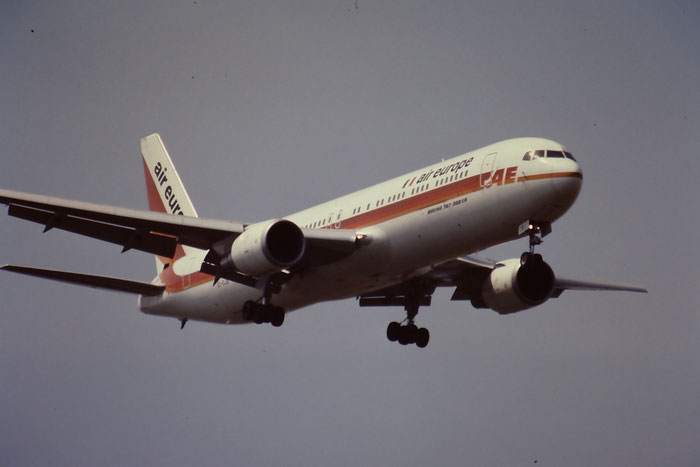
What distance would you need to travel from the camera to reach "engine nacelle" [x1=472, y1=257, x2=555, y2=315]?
125 feet

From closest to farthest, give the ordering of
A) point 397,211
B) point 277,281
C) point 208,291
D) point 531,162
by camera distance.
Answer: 1. point 531,162
2. point 397,211
3. point 277,281
4. point 208,291

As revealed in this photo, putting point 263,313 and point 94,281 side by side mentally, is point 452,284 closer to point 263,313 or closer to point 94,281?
point 263,313

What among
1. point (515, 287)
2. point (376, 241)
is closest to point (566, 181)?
point (376, 241)

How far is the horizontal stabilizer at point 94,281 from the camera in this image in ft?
122

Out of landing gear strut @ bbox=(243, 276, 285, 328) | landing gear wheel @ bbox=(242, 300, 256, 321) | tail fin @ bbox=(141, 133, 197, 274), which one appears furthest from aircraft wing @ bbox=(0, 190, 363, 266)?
tail fin @ bbox=(141, 133, 197, 274)

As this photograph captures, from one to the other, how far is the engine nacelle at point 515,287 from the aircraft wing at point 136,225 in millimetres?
6834

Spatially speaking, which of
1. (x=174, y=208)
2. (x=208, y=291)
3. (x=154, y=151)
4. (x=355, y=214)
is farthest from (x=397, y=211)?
(x=154, y=151)

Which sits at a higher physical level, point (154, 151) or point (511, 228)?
point (154, 151)

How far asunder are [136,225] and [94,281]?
17.0ft

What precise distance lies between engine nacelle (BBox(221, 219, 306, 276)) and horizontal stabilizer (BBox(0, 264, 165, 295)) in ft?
23.8

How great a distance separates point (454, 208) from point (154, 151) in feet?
70.4

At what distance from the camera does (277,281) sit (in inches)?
1489

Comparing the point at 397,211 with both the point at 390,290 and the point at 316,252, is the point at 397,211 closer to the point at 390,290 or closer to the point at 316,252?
the point at 316,252

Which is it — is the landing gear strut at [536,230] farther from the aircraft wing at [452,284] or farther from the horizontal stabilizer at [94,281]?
the horizontal stabilizer at [94,281]
